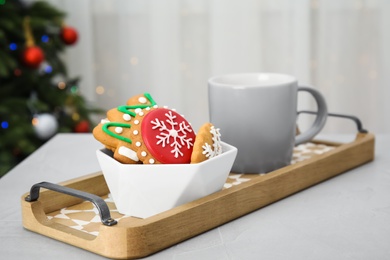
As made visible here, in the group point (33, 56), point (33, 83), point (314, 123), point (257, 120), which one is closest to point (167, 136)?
point (257, 120)

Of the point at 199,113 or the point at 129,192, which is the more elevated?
the point at 129,192

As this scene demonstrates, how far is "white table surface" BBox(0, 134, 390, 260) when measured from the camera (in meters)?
0.73

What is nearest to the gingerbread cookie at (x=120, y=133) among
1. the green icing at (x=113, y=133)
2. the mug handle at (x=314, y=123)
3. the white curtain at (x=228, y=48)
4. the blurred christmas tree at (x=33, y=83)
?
the green icing at (x=113, y=133)

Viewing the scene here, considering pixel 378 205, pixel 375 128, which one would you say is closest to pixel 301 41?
pixel 375 128

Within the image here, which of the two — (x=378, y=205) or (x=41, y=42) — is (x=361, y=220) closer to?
(x=378, y=205)

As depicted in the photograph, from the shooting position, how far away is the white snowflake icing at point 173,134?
0.82 m

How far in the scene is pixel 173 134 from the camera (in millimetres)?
837

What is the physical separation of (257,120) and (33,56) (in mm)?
1500

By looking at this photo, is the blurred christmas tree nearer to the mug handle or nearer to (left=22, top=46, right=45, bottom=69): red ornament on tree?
(left=22, top=46, right=45, bottom=69): red ornament on tree

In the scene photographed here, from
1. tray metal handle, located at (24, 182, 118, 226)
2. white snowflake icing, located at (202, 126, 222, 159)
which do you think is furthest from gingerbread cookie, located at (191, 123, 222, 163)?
tray metal handle, located at (24, 182, 118, 226)

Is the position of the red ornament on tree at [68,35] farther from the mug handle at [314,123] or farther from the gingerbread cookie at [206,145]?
the gingerbread cookie at [206,145]

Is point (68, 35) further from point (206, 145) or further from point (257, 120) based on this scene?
point (206, 145)

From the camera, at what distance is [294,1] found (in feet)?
8.46

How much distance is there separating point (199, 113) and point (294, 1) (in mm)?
601
